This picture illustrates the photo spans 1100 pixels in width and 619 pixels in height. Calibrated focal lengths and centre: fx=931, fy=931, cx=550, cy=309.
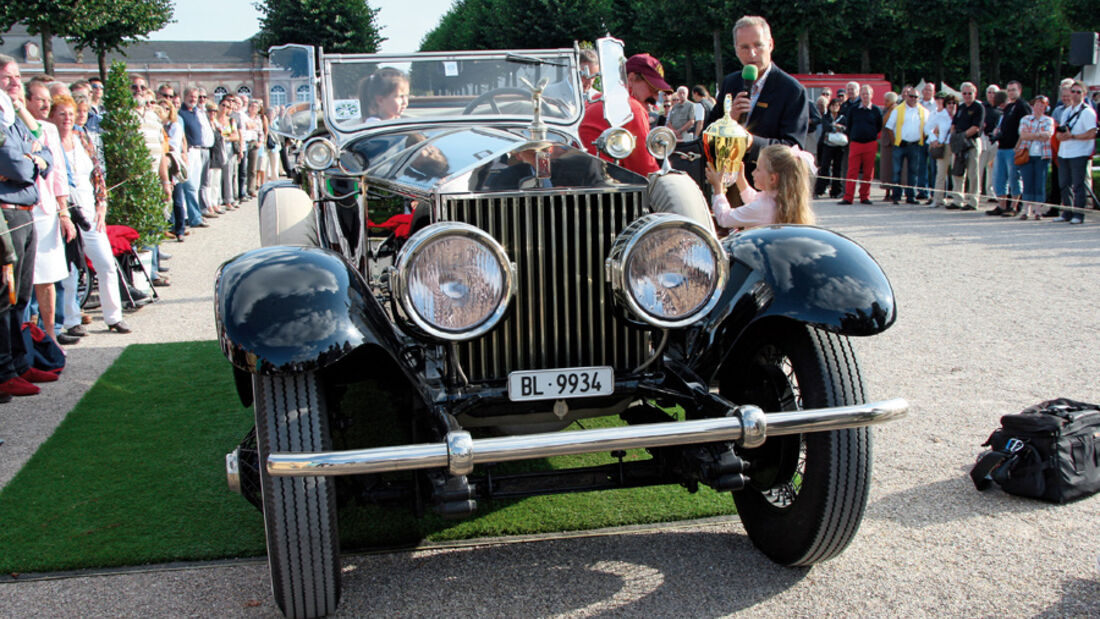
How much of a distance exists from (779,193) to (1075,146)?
877 centimetres

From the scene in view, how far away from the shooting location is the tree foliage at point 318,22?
5266 centimetres

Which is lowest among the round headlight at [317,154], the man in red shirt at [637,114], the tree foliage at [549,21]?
the round headlight at [317,154]

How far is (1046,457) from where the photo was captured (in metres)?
3.58

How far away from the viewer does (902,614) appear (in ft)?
9.25

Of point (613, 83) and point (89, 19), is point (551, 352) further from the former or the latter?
point (89, 19)

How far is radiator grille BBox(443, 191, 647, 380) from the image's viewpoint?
2986 mm

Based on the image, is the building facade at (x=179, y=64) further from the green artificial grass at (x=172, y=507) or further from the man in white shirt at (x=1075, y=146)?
the green artificial grass at (x=172, y=507)

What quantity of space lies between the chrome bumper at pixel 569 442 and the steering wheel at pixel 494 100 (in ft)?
8.76

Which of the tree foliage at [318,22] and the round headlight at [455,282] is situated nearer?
the round headlight at [455,282]

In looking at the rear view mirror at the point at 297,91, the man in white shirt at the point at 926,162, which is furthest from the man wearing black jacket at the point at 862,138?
the rear view mirror at the point at 297,91

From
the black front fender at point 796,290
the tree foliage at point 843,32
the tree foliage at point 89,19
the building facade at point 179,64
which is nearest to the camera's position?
the black front fender at point 796,290

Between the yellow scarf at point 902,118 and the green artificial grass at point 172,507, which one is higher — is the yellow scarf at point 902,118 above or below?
above

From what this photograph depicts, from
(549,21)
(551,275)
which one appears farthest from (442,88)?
(549,21)

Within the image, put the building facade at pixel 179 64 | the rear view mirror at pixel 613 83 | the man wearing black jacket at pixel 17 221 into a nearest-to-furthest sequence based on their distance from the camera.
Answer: the rear view mirror at pixel 613 83, the man wearing black jacket at pixel 17 221, the building facade at pixel 179 64
